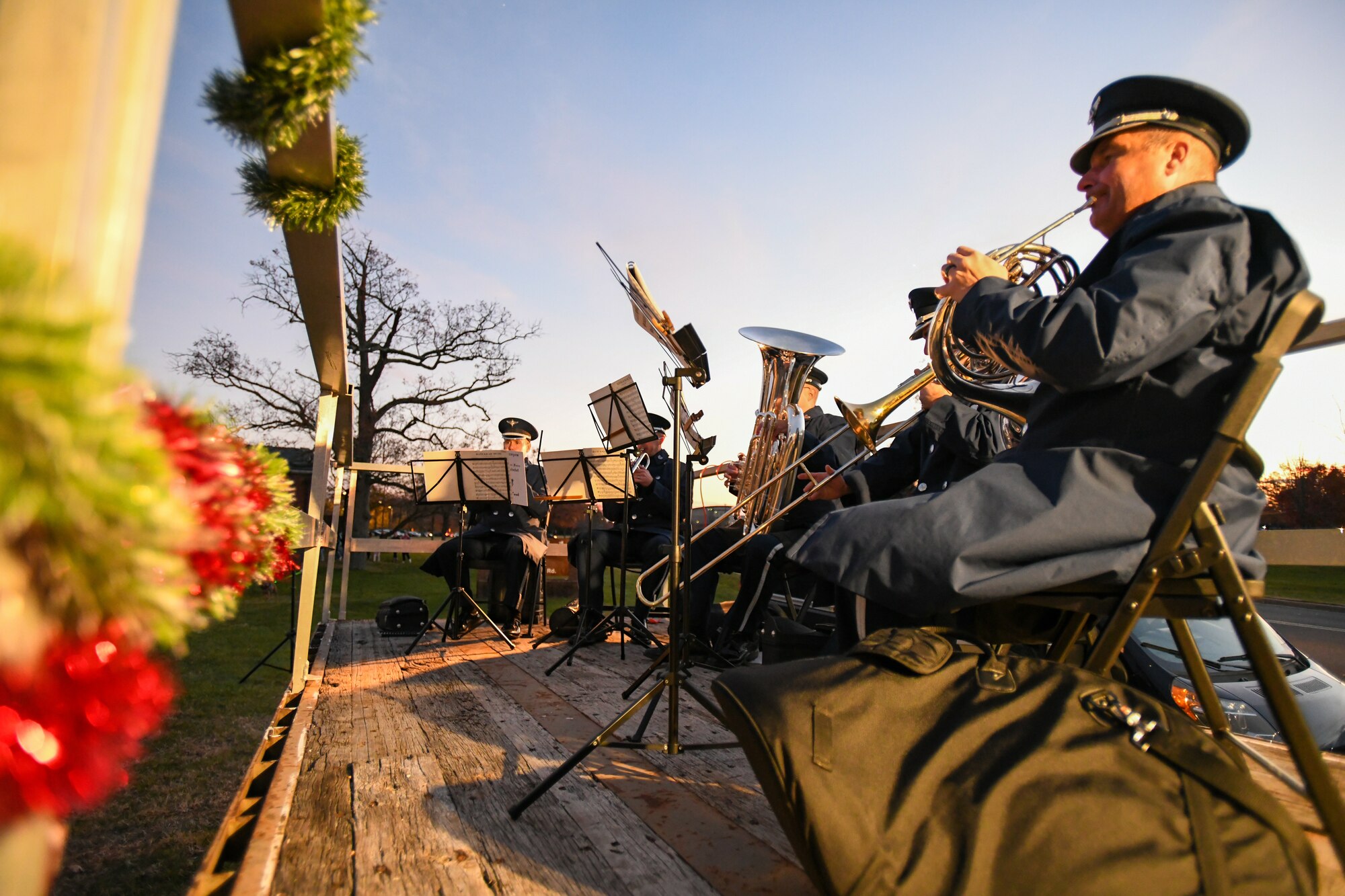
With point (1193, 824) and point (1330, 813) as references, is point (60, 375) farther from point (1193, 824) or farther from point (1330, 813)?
point (1330, 813)

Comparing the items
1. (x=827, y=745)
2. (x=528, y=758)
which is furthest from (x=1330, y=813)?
(x=528, y=758)

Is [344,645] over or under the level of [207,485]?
under

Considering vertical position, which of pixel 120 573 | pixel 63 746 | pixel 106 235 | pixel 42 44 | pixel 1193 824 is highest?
pixel 42 44

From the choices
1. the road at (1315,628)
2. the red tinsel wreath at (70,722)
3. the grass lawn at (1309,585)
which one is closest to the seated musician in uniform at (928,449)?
the red tinsel wreath at (70,722)

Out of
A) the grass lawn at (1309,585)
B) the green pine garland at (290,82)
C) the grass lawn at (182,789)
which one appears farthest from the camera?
the grass lawn at (1309,585)

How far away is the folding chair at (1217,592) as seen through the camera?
1.12 m

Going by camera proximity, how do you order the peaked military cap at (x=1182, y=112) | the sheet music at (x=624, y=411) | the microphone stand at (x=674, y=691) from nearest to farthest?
the peaked military cap at (x=1182, y=112)
the microphone stand at (x=674, y=691)
the sheet music at (x=624, y=411)

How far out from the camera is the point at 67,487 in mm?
381

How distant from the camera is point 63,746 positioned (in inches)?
18.2

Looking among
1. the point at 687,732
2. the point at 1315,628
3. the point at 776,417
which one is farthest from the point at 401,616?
the point at 1315,628

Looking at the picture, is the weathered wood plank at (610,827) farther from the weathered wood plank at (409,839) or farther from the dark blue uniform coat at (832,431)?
the dark blue uniform coat at (832,431)

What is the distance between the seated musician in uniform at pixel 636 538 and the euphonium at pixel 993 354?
3.09m

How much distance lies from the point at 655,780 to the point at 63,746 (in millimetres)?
1834

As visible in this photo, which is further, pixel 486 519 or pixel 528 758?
pixel 486 519
